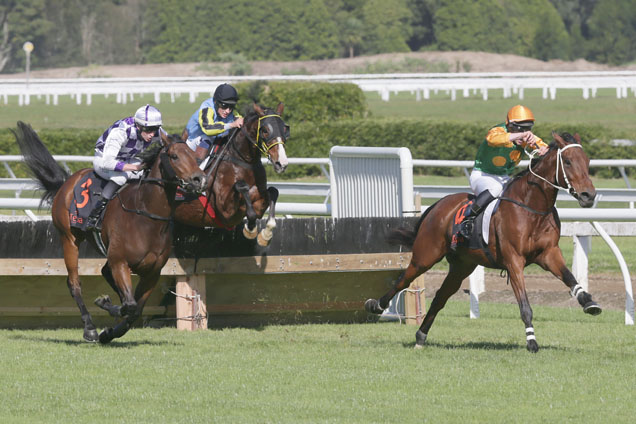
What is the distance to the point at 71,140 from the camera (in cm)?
2383

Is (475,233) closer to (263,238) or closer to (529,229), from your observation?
(529,229)

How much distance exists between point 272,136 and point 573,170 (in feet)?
7.84

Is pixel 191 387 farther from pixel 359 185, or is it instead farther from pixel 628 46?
pixel 628 46

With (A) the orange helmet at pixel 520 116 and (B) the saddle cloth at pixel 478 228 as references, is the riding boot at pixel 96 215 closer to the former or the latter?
(B) the saddle cloth at pixel 478 228

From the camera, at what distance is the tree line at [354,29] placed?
64.1 metres

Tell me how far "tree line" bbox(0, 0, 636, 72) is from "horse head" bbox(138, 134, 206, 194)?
5110 cm

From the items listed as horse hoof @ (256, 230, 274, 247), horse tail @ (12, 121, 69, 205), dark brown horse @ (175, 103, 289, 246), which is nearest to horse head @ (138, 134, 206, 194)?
dark brown horse @ (175, 103, 289, 246)

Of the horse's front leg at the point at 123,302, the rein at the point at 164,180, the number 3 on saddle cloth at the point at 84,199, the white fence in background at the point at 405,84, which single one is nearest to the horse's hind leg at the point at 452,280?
the rein at the point at 164,180

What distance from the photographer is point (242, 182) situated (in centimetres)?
898

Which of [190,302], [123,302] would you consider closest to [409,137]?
[190,302]

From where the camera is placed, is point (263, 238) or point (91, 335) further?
point (263, 238)

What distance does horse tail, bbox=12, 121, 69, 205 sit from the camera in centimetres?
934

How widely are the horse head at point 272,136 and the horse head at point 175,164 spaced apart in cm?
81

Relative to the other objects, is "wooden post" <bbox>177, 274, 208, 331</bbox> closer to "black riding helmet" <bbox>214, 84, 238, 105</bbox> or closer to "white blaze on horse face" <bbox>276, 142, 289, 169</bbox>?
"white blaze on horse face" <bbox>276, 142, 289, 169</bbox>
